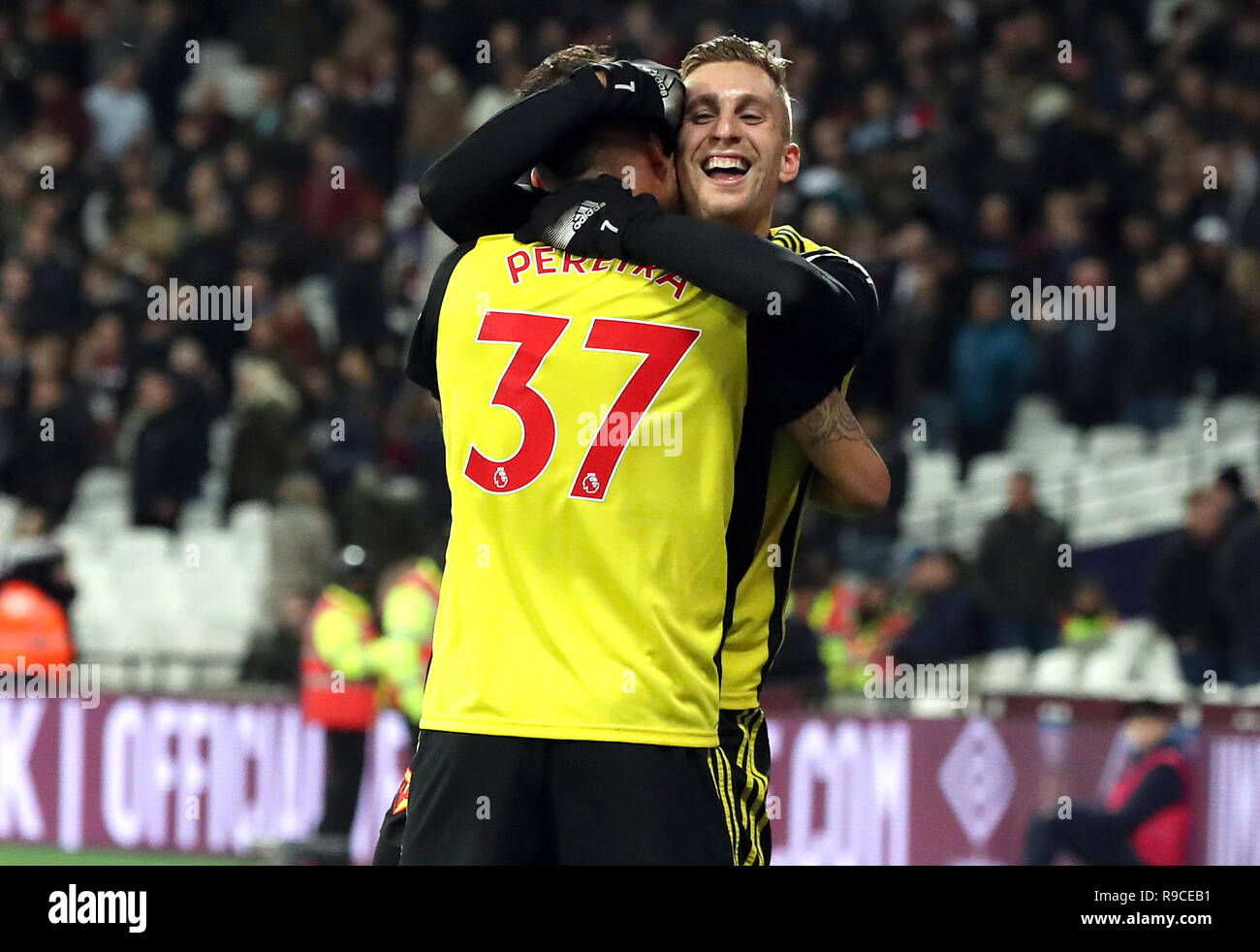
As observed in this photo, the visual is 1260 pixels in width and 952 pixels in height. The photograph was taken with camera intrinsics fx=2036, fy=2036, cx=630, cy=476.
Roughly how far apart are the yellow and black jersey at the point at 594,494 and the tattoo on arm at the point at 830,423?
6cm

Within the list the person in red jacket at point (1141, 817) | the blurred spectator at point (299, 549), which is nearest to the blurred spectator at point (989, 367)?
the person in red jacket at point (1141, 817)

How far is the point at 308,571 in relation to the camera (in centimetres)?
1227

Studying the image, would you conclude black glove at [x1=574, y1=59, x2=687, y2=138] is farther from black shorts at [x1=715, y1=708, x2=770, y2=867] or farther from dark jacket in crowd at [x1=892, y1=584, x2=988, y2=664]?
dark jacket in crowd at [x1=892, y1=584, x2=988, y2=664]

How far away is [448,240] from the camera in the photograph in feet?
49.3

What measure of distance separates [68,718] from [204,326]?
3.96m

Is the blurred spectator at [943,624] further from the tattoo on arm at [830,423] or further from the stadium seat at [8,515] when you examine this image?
the tattoo on arm at [830,423]

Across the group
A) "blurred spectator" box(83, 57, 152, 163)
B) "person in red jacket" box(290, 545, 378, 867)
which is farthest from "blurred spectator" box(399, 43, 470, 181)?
"person in red jacket" box(290, 545, 378, 867)

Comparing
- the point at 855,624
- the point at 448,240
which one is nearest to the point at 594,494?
the point at 855,624

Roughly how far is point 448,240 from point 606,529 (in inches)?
459

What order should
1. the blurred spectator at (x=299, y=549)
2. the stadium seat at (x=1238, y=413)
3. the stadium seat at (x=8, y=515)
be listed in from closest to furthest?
the blurred spectator at (x=299, y=549), the stadium seat at (x=1238, y=413), the stadium seat at (x=8, y=515)

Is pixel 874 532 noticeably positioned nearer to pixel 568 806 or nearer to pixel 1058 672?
pixel 1058 672

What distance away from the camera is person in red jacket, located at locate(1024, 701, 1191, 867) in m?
8.95

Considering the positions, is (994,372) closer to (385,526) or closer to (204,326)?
(385,526)

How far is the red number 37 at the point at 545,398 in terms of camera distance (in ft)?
11.7
